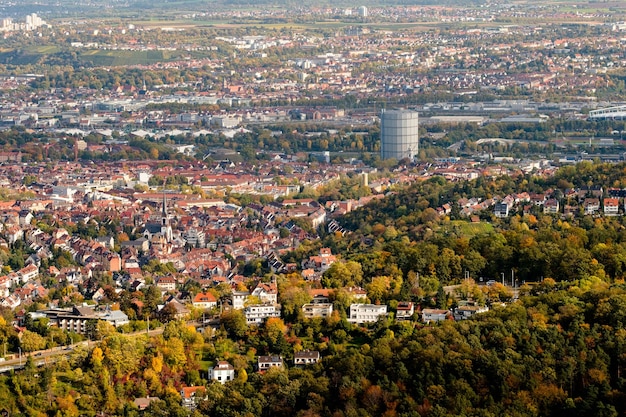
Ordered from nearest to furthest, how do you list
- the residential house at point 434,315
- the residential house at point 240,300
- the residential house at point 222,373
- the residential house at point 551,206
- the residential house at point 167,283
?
1. the residential house at point 222,373
2. the residential house at point 434,315
3. the residential house at point 240,300
4. the residential house at point 167,283
5. the residential house at point 551,206

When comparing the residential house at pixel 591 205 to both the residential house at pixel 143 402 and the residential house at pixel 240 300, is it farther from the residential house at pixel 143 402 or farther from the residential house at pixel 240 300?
the residential house at pixel 143 402

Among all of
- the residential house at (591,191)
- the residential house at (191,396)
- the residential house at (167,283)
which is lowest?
the residential house at (167,283)

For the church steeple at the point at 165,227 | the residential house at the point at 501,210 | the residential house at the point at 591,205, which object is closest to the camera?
the residential house at the point at 591,205

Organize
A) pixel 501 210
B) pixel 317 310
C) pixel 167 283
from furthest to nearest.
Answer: pixel 501 210, pixel 167 283, pixel 317 310

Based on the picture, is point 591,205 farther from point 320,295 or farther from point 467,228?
point 320,295

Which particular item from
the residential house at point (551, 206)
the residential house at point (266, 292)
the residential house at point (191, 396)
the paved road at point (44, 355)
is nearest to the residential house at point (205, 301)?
the residential house at point (266, 292)

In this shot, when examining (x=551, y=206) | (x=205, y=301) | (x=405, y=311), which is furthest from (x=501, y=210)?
(x=405, y=311)

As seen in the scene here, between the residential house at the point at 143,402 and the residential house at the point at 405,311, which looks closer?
the residential house at the point at 143,402
